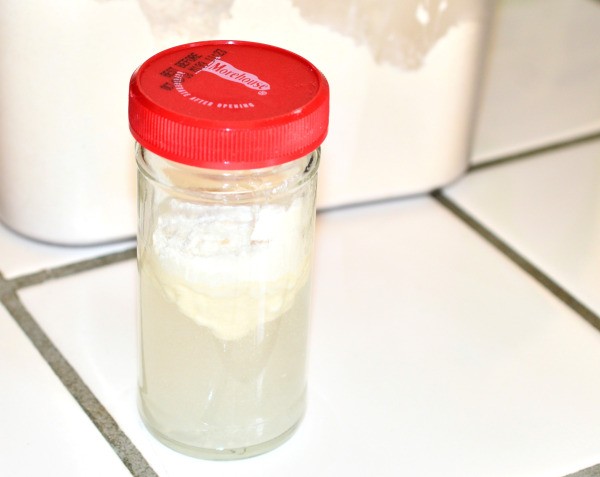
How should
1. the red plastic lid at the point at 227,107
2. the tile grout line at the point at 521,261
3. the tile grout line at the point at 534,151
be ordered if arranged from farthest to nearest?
the tile grout line at the point at 534,151 < the tile grout line at the point at 521,261 < the red plastic lid at the point at 227,107

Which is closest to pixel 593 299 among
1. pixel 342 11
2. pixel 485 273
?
pixel 485 273

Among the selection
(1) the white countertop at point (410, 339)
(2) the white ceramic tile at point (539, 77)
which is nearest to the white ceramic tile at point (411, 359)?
(1) the white countertop at point (410, 339)

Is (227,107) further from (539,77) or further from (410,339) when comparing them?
(539,77)

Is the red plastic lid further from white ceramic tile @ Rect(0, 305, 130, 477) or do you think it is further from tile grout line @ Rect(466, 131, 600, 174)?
tile grout line @ Rect(466, 131, 600, 174)

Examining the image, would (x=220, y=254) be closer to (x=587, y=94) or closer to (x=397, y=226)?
(x=397, y=226)

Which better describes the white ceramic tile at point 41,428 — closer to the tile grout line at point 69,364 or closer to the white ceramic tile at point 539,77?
the tile grout line at point 69,364

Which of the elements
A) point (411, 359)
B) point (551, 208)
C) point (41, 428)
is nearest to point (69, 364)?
point (41, 428)
